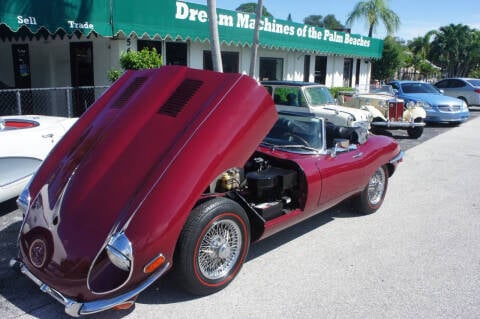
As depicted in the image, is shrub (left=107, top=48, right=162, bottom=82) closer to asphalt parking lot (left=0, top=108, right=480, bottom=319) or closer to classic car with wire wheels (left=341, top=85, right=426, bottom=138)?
asphalt parking lot (left=0, top=108, right=480, bottom=319)

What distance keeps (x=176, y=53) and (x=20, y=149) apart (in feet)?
28.5

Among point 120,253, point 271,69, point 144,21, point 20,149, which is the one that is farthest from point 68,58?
point 120,253

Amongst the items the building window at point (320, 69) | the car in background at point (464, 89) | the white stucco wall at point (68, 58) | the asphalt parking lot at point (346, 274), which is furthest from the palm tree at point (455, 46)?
the asphalt parking lot at point (346, 274)

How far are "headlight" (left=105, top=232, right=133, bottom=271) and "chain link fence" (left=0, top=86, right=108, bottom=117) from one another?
32.0 feet

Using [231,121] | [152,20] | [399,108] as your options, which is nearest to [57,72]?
[152,20]

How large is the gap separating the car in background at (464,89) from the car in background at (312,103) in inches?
520

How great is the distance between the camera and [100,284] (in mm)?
2883

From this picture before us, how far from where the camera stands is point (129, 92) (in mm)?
4004

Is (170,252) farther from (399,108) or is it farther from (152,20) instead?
(399,108)

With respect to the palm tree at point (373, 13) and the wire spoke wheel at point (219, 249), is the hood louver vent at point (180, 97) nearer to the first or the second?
the wire spoke wheel at point (219, 249)

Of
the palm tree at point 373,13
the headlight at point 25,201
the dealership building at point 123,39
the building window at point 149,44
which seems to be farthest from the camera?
the palm tree at point 373,13

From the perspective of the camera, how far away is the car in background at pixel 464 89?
2069cm

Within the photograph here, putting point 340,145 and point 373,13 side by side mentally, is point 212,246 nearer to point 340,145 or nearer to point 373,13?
point 340,145

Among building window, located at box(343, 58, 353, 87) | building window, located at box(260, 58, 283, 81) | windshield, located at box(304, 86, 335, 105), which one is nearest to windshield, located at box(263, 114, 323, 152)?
windshield, located at box(304, 86, 335, 105)
